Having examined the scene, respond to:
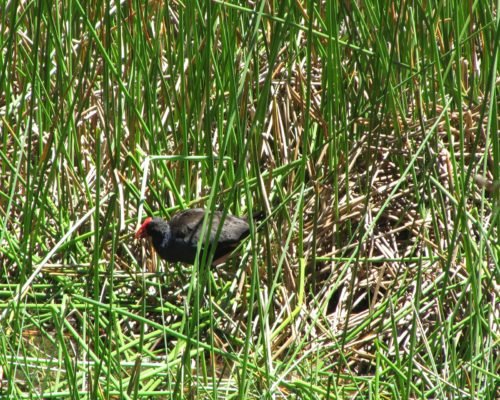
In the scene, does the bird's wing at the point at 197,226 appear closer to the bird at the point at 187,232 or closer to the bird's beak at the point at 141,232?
the bird at the point at 187,232

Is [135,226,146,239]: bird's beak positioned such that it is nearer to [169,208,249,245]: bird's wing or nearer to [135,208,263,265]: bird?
[135,208,263,265]: bird

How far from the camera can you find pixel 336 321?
2840mm

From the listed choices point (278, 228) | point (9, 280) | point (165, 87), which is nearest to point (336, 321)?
point (278, 228)

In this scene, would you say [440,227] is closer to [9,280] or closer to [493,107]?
[493,107]

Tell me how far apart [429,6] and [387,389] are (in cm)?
108

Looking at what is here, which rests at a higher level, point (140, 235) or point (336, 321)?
point (140, 235)

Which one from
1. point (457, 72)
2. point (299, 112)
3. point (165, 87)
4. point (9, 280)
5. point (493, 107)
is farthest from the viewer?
point (299, 112)

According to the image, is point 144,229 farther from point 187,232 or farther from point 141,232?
point 187,232

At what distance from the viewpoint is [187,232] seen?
296 cm

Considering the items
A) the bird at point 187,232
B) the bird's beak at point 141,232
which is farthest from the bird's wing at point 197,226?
the bird's beak at point 141,232

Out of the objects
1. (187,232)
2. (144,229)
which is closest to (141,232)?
(144,229)

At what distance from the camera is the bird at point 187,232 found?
292cm

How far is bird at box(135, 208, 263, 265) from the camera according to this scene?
2.92 m

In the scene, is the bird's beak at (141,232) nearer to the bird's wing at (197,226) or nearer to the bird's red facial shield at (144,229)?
the bird's red facial shield at (144,229)
